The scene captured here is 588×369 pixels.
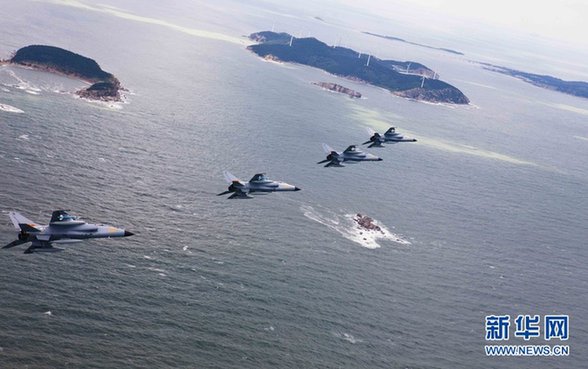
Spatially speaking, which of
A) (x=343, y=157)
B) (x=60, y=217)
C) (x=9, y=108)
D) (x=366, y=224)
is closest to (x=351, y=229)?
(x=366, y=224)

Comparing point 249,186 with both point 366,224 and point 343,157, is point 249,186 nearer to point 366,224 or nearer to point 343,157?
point 343,157

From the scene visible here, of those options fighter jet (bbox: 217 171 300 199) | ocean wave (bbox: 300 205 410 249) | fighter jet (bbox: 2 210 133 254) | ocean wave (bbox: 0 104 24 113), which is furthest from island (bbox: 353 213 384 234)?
ocean wave (bbox: 0 104 24 113)

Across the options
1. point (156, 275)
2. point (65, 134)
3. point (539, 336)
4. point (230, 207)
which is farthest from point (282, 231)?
point (65, 134)

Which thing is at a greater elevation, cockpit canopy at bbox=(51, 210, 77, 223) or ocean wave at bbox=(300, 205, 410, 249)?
cockpit canopy at bbox=(51, 210, 77, 223)

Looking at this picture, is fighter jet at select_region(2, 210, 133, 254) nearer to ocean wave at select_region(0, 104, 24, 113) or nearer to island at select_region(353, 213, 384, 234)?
island at select_region(353, 213, 384, 234)

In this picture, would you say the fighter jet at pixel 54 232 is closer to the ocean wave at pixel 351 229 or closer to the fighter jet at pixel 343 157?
the fighter jet at pixel 343 157

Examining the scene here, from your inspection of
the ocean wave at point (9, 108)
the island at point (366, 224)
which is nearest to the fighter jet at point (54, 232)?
the island at point (366, 224)
